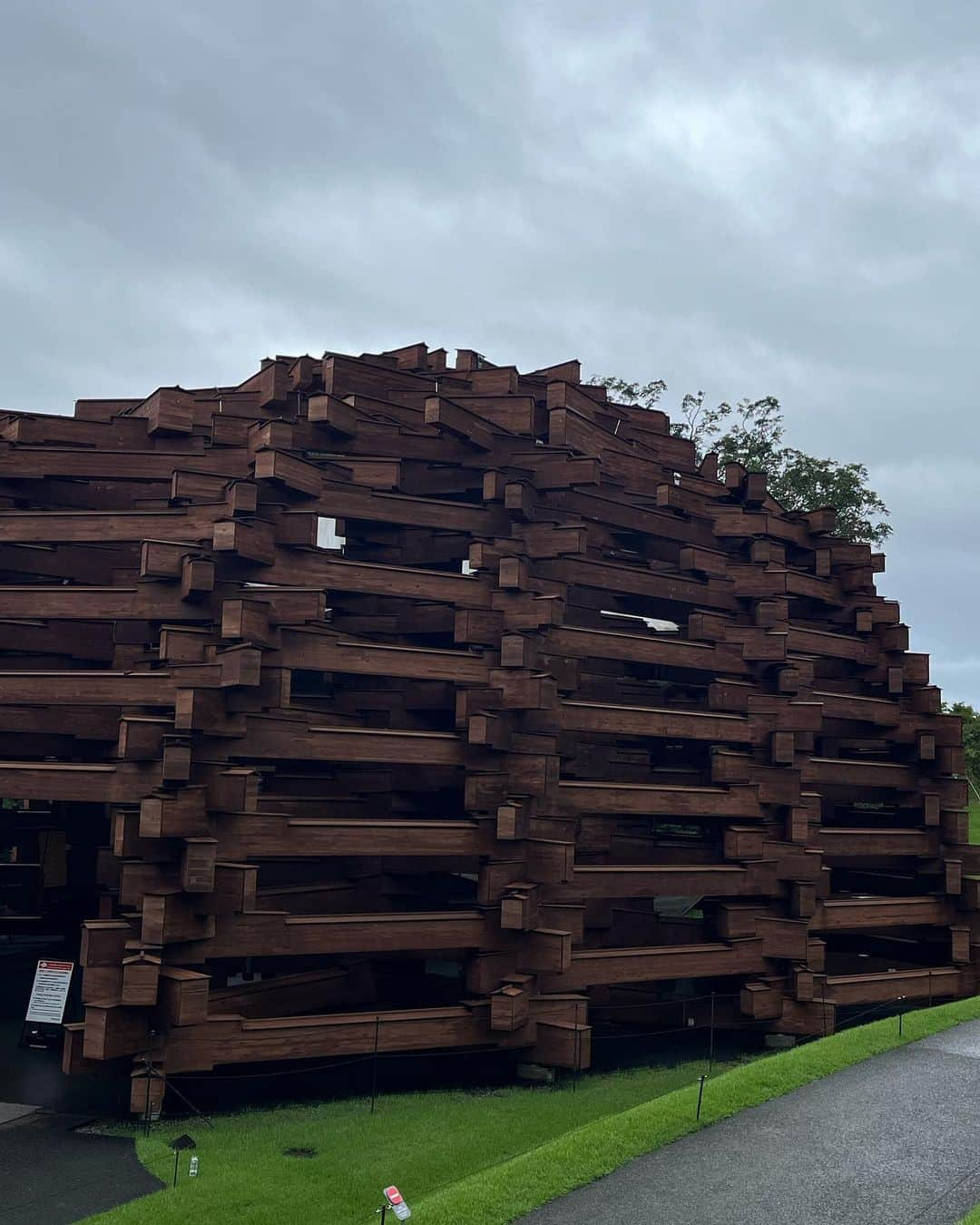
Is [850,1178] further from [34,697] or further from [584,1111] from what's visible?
[34,697]

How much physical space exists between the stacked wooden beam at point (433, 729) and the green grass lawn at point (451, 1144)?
91 centimetres

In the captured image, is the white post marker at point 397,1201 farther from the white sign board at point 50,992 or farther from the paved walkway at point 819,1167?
the white sign board at point 50,992

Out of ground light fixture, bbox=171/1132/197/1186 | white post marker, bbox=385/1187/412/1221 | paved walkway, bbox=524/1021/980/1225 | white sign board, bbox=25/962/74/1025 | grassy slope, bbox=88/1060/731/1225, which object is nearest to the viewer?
white post marker, bbox=385/1187/412/1221

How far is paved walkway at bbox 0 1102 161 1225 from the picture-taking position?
11.4m

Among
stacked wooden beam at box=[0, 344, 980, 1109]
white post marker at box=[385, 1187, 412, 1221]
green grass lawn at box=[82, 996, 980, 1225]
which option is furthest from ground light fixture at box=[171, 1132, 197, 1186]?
white post marker at box=[385, 1187, 412, 1221]

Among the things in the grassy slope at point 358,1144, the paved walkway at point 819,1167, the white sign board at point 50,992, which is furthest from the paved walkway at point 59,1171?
the paved walkway at point 819,1167

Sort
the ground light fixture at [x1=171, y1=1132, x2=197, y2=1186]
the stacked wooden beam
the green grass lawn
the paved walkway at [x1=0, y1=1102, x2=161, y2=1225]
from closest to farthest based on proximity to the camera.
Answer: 1. the green grass lawn
2. the paved walkway at [x1=0, y1=1102, x2=161, y2=1225]
3. the ground light fixture at [x1=171, y1=1132, x2=197, y2=1186]
4. the stacked wooden beam

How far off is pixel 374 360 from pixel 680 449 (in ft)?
20.8

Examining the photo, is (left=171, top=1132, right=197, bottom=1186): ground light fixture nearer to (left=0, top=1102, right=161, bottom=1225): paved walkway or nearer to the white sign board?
(left=0, top=1102, right=161, bottom=1225): paved walkway

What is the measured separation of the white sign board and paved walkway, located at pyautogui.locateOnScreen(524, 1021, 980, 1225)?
9.16m

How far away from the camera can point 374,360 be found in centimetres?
2173

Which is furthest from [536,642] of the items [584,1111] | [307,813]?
[584,1111]

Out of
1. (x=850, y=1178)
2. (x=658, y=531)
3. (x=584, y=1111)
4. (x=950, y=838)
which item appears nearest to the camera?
→ (x=850, y=1178)

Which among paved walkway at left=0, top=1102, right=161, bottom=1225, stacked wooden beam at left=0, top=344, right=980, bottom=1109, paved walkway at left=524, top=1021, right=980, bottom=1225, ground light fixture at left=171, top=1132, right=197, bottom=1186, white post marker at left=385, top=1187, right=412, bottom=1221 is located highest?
stacked wooden beam at left=0, top=344, right=980, bottom=1109
